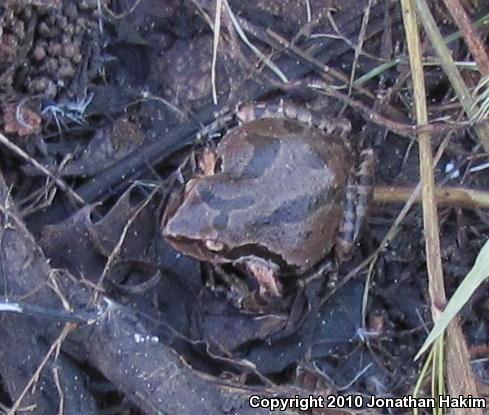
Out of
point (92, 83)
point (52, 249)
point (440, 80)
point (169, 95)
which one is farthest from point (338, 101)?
point (52, 249)

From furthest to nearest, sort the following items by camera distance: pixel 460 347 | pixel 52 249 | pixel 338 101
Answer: pixel 338 101
pixel 52 249
pixel 460 347

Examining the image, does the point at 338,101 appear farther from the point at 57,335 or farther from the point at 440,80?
the point at 57,335

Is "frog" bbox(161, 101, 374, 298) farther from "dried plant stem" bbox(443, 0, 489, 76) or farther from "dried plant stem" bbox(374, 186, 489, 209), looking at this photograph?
"dried plant stem" bbox(443, 0, 489, 76)

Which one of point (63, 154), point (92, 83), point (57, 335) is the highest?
point (92, 83)

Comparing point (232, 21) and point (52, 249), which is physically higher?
point (232, 21)

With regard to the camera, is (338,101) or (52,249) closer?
(52,249)

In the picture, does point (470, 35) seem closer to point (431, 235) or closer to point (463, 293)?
point (431, 235)
